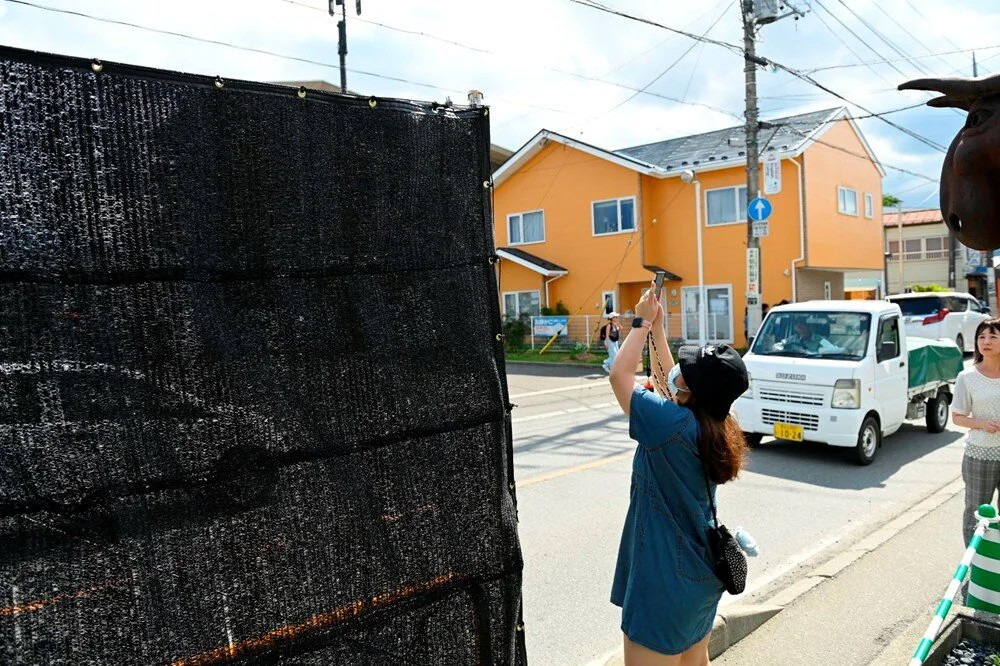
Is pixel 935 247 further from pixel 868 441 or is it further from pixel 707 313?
pixel 868 441

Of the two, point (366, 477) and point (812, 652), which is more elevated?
point (366, 477)

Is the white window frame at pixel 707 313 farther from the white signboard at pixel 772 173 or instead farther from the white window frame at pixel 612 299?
the white signboard at pixel 772 173

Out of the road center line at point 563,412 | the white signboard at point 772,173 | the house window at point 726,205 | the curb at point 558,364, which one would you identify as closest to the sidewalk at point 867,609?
the road center line at point 563,412

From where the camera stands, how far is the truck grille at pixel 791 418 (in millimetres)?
8734

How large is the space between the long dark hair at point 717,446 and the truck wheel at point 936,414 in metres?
10.1

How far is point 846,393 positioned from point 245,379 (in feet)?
27.6

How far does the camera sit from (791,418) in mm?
8938

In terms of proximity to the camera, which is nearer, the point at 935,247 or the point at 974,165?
the point at 974,165

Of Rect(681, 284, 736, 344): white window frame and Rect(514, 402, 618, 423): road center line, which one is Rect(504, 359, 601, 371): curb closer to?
Rect(681, 284, 736, 344): white window frame

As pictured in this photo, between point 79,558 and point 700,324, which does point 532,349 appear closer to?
point 700,324

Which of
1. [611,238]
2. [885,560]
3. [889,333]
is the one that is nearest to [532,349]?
[611,238]

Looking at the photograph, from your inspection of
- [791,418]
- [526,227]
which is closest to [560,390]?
[791,418]

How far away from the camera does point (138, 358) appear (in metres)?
1.59

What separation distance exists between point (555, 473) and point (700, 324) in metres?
16.4
